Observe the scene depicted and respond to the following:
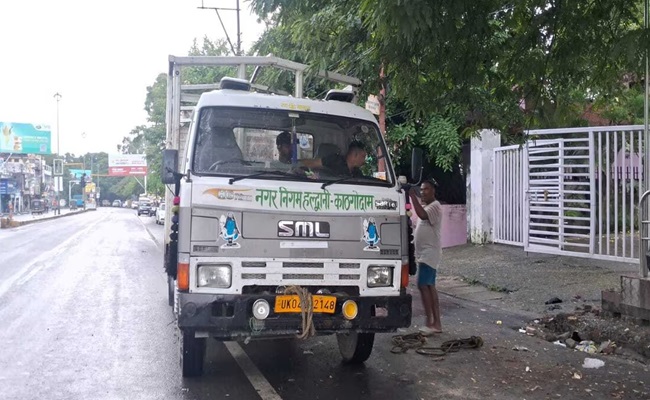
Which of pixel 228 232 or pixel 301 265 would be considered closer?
pixel 228 232

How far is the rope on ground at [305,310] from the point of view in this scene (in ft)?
14.9

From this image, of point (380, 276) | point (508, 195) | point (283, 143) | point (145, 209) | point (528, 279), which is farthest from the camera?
point (145, 209)

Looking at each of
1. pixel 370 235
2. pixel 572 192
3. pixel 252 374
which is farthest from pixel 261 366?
pixel 572 192

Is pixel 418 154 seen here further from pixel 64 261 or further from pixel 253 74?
pixel 64 261

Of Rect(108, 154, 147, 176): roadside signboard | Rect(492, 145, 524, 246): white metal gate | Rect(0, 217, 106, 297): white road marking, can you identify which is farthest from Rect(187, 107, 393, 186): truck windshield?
Rect(108, 154, 147, 176): roadside signboard

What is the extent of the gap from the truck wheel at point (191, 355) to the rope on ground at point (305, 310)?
98cm

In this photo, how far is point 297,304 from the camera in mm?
4555

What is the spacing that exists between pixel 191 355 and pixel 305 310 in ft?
3.91

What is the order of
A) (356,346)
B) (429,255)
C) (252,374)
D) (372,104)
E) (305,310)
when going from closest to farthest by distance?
(305,310) → (252,374) → (356,346) → (429,255) → (372,104)

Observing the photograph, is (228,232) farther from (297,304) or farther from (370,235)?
(370,235)

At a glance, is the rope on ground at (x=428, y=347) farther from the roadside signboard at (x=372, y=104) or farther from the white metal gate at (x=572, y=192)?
the roadside signboard at (x=372, y=104)

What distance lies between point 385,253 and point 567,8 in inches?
119

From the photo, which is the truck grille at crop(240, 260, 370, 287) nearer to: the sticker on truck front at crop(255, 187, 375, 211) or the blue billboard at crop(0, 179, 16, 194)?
the sticker on truck front at crop(255, 187, 375, 211)

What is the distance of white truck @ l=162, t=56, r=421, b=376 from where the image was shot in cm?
444
